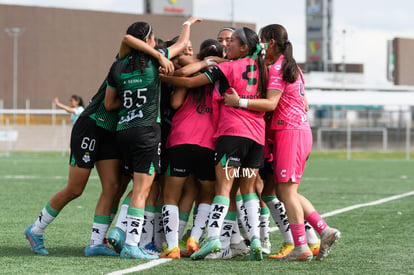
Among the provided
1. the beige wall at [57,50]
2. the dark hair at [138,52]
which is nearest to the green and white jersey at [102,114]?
the dark hair at [138,52]

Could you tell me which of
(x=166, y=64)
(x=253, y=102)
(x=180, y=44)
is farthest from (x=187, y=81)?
(x=253, y=102)

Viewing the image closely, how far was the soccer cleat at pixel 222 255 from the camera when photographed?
6.90 meters

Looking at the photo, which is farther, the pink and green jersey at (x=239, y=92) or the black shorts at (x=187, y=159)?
the black shorts at (x=187, y=159)

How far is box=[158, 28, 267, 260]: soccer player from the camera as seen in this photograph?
6781 millimetres

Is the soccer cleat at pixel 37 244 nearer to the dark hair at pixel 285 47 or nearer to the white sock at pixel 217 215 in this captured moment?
the white sock at pixel 217 215

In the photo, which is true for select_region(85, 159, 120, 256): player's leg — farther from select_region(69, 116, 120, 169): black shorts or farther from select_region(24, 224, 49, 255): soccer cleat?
select_region(24, 224, 49, 255): soccer cleat

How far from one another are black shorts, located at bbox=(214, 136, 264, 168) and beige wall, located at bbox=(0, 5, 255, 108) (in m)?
54.7

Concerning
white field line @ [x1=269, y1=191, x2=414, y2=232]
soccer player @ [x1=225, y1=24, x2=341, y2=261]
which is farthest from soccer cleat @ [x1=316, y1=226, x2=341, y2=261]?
white field line @ [x1=269, y1=191, x2=414, y2=232]

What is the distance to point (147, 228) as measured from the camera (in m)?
7.30

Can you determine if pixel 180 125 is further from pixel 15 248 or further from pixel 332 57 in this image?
pixel 332 57

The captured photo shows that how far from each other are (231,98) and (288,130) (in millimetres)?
604

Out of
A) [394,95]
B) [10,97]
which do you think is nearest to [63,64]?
[10,97]

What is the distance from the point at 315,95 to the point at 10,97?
35391mm

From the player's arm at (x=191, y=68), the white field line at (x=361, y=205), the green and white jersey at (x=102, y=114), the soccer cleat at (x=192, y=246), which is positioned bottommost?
the white field line at (x=361, y=205)
